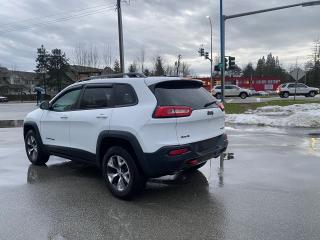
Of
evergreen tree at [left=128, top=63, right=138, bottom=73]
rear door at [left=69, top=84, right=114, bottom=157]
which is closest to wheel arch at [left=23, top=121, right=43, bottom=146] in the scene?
rear door at [left=69, top=84, right=114, bottom=157]

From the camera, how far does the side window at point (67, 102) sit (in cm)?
654

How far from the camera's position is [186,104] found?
5.36m

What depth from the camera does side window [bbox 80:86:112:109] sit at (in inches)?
228

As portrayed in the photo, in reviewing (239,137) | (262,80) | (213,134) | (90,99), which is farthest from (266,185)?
(262,80)

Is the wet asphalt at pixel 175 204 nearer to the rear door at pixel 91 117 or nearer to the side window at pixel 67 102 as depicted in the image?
the rear door at pixel 91 117

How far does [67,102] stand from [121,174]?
2038mm

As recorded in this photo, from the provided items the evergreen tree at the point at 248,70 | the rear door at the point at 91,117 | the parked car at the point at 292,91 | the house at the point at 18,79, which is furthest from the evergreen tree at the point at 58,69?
the rear door at the point at 91,117

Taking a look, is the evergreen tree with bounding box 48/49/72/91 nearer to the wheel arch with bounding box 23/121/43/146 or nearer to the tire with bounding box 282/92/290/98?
the tire with bounding box 282/92/290/98

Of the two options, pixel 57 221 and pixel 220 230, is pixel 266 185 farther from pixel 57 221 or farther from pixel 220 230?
pixel 57 221

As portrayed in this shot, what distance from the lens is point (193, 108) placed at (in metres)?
5.39

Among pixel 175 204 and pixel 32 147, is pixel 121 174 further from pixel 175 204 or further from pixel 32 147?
pixel 32 147

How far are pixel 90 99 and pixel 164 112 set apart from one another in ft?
5.57

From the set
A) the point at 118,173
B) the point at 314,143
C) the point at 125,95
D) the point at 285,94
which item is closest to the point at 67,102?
the point at 125,95

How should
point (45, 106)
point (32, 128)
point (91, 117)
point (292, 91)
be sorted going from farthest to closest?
1. point (292, 91)
2. point (32, 128)
3. point (45, 106)
4. point (91, 117)
